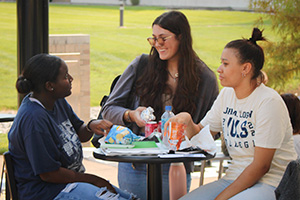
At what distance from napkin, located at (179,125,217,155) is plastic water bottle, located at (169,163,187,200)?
20 centimetres

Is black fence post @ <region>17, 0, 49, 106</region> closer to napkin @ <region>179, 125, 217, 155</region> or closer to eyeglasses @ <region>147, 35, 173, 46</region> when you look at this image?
eyeglasses @ <region>147, 35, 173, 46</region>

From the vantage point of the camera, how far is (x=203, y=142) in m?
2.58

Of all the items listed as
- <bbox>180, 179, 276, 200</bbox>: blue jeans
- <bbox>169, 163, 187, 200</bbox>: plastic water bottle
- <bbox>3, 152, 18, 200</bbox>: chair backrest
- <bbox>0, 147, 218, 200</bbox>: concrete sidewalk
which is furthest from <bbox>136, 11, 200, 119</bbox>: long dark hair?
<bbox>0, 147, 218, 200</bbox>: concrete sidewalk

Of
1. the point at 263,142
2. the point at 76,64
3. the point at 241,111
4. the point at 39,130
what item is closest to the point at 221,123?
the point at 241,111

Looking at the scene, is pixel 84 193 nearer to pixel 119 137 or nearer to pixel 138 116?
pixel 119 137

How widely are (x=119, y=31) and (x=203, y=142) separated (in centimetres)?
952

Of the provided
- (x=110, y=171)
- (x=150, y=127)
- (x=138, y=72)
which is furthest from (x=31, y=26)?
(x=110, y=171)

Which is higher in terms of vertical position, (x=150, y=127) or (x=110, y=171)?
(x=150, y=127)

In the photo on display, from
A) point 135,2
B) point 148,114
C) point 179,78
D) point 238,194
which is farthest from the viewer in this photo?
point 135,2

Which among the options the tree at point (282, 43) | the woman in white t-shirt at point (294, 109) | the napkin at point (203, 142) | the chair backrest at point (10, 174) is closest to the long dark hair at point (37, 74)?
the chair backrest at point (10, 174)

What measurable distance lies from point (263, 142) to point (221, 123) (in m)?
0.44

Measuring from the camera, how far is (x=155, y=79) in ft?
9.76

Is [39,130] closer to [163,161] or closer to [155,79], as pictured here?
[163,161]

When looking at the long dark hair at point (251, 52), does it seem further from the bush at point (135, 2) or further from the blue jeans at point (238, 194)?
the bush at point (135, 2)
